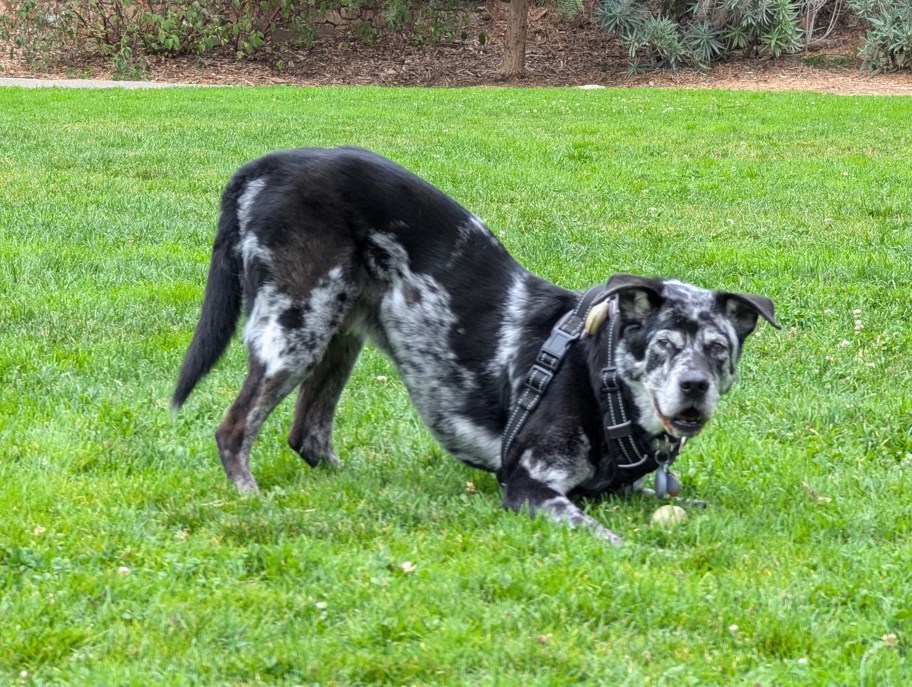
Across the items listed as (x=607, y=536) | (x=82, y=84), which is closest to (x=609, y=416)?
(x=607, y=536)

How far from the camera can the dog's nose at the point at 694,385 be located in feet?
13.7

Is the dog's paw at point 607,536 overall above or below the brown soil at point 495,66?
above

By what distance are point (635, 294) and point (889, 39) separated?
22213 mm

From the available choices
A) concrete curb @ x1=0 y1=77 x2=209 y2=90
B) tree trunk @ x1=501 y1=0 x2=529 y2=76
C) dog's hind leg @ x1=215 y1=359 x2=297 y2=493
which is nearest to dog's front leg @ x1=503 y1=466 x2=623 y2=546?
dog's hind leg @ x1=215 y1=359 x2=297 y2=493

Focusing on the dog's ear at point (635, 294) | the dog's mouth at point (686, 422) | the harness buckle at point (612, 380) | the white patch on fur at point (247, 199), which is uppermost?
the white patch on fur at point (247, 199)

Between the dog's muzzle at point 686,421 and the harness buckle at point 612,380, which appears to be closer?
the dog's muzzle at point 686,421

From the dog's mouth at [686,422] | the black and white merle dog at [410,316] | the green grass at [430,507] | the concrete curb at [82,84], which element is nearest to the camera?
the green grass at [430,507]

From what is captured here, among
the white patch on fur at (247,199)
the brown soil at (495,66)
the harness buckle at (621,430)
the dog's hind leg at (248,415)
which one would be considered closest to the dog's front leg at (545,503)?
the harness buckle at (621,430)

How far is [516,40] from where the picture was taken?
84.0 feet

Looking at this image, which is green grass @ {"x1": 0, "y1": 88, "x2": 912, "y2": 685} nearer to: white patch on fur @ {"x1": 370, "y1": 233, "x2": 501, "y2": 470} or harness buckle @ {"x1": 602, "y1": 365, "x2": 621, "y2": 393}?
white patch on fur @ {"x1": 370, "y1": 233, "x2": 501, "y2": 470}

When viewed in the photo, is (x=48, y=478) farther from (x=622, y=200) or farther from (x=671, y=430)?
(x=622, y=200)

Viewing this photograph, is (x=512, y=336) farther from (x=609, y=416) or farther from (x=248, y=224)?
(x=248, y=224)

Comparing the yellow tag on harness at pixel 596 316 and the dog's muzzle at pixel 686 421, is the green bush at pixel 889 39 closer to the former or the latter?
the yellow tag on harness at pixel 596 316

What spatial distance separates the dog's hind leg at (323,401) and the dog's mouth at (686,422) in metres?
Answer: 1.57
